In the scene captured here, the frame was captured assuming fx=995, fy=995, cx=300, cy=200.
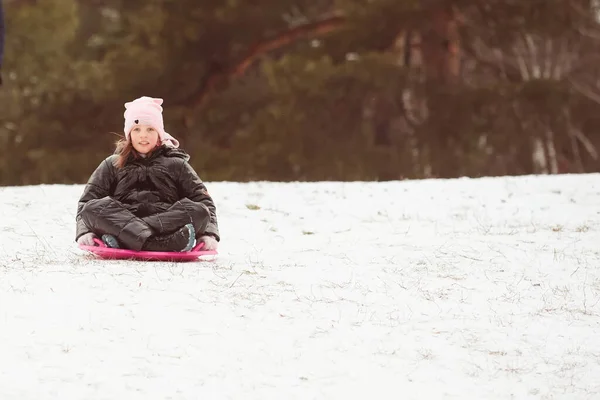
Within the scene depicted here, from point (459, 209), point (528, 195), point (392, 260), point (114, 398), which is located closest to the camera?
point (114, 398)

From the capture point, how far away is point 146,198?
737 cm

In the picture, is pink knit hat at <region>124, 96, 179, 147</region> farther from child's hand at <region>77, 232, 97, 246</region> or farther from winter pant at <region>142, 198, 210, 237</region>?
child's hand at <region>77, 232, 97, 246</region>

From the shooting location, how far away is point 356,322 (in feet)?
19.4

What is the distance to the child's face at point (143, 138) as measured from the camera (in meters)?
7.40

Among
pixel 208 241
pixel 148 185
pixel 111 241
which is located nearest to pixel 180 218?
pixel 208 241

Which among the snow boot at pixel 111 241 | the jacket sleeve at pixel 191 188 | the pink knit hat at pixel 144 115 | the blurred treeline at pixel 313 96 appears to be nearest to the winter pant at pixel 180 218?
the jacket sleeve at pixel 191 188

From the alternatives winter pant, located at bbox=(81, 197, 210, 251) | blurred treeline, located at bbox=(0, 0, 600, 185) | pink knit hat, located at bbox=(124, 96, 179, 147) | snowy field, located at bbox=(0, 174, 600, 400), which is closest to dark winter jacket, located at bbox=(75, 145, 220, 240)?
winter pant, located at bbox=(81, 197, 210, 251)

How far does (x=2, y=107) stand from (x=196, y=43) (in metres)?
5.68

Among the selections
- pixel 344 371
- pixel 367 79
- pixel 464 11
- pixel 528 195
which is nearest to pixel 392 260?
pixel 344 371

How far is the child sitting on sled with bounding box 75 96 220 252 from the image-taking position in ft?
23.5

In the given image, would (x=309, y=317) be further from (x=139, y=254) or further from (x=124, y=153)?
(x=124, y=153)

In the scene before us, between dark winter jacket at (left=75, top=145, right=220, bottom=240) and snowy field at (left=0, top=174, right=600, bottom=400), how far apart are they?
1.51ft

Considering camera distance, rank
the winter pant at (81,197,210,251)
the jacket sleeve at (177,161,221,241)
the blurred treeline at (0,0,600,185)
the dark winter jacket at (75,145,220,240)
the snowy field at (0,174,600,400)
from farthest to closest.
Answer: the blurred treeline at (0,0,600,185) < the jacket sleeve at (177,161,221,241) < the dark winter jacket at (75,145,220,240) < the winter pant at (81,197,210,251) < the snowy field at (0,174,600,400)

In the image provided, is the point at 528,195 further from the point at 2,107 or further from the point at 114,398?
the point at 2,107
